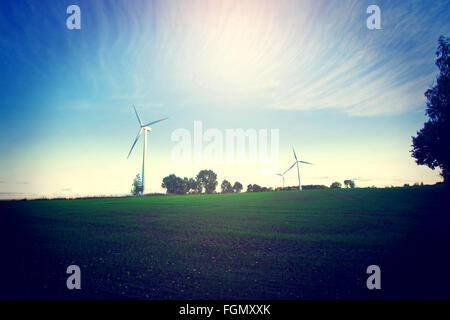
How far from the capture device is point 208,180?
182500 millimetres

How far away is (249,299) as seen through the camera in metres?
5.19

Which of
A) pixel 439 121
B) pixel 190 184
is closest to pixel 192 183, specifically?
pixel 190 184

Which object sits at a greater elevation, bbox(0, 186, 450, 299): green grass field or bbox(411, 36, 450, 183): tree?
bbox(411, 36, 450, 183): tree

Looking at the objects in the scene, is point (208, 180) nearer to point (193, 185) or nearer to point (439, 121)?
point (193, 185)

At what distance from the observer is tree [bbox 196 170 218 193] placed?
18175cm

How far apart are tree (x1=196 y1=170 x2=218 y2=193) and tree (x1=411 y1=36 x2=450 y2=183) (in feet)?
515

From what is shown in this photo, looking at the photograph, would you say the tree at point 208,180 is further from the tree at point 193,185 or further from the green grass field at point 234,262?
the green grass field at point 234,262

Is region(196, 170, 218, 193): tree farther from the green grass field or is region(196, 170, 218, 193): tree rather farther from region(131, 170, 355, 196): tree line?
the green grass field

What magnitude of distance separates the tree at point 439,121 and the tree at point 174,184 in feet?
516

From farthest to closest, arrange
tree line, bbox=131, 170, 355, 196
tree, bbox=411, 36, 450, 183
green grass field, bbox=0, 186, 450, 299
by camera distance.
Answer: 1. tree line, bbox=131, 170, 355, 196
2. tree, bbox=411, 36, 450, 183
3. green grass field, bbox=0, 186, 450, 299

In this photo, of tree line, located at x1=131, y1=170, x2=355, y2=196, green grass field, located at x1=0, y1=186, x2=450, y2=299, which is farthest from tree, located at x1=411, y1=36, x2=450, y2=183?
tree line, located at x1=131, y1=170, x2=355, y2=196

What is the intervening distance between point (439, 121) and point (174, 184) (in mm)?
163395
